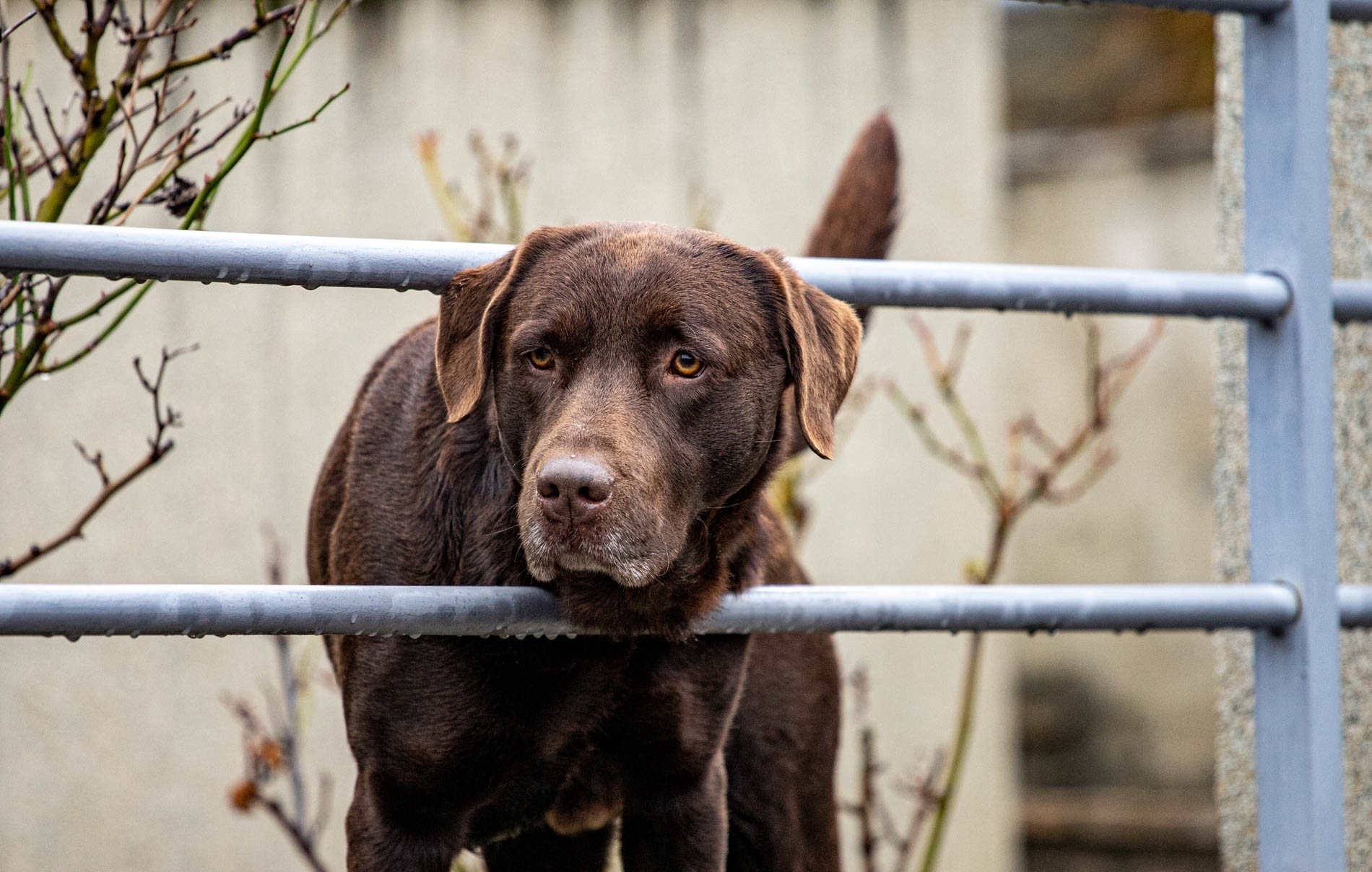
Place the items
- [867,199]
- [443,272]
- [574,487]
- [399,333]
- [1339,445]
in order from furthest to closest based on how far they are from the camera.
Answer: [399,333]
[1339,445]
[867,199]
[443,272]
[574,487]

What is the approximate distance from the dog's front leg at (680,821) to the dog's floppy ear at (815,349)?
0.56m

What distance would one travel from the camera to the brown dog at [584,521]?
1.90 metres

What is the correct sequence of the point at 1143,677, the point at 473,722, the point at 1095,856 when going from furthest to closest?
1. the point at 1143,677
2. the point at 1095,856
3. the point at 473,722

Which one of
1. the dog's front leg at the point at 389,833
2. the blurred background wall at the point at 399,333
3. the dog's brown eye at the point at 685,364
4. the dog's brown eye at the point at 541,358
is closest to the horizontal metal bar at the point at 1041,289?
the dog's brown eye at the point at 685,364

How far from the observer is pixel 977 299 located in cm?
205

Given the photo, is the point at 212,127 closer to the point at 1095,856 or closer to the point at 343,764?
the point at 343,764

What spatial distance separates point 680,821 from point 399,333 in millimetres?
3371

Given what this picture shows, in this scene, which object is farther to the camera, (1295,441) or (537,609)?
(1295,441)

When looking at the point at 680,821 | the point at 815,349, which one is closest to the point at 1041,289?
the point at 815,349

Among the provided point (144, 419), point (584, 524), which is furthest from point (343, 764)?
point (584, 524)

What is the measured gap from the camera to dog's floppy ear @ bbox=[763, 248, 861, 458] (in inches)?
79.2

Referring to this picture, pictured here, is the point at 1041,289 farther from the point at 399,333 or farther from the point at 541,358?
the point at 399,333

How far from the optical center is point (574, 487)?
70.4 inches

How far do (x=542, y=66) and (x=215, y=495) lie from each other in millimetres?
1999
